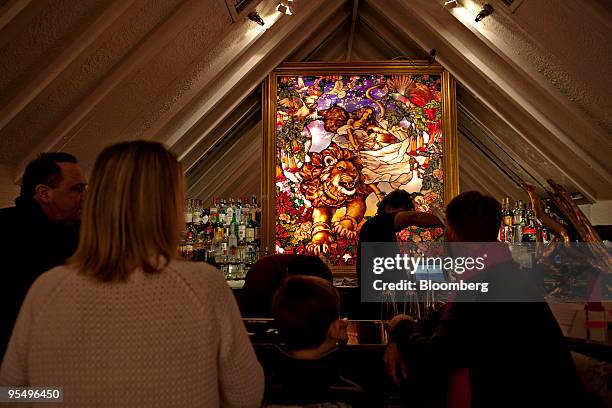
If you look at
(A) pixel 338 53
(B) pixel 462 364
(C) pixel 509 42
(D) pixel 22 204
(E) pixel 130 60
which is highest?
(A) pixel 338 53

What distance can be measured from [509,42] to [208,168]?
4.47 m

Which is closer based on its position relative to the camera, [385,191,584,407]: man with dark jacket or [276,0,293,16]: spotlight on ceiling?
[385,191,584,407]: man with dark jacket

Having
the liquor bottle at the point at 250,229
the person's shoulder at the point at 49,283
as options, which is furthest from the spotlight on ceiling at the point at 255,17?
the person's shoulder at the point at 49,283

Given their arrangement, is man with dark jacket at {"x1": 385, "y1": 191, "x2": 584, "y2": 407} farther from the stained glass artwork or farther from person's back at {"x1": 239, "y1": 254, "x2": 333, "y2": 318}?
the stained glass artwork

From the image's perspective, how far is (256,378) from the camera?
130 cm

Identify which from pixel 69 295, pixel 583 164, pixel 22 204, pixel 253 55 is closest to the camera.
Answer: pixel 69 295

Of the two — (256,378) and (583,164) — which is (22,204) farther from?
(583,164)

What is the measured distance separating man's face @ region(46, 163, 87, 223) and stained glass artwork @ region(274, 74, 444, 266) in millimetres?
3717

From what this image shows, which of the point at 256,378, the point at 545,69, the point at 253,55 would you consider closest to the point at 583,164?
the point at 545,69

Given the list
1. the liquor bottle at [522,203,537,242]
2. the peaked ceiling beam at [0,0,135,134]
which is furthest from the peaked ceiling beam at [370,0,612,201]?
the peaked ceiling beam at [0,0,135,134]

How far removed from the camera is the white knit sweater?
1.18 metres

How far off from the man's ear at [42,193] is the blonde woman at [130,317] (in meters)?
0.95

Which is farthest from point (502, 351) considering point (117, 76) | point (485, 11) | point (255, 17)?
point (255, 17)

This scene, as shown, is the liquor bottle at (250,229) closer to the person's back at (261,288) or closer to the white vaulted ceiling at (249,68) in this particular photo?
the white vaulted ceiling at (249,68)
